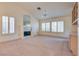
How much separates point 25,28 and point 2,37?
2.43 metres

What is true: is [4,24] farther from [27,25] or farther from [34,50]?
[34,50]

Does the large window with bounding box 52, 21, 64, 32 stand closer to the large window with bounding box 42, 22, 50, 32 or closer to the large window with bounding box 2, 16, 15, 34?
the large window with bounding box 42, 22, 50, 32

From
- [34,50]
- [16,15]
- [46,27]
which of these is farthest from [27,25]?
[34,50]

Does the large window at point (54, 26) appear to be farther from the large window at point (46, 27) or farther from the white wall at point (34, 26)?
the white wall at point (34, 26)

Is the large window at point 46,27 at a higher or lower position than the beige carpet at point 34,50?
higher

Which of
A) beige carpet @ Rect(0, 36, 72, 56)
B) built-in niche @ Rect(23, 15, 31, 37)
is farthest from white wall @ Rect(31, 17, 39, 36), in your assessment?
beige carpet @ Rect(0, 36, 72, 56)

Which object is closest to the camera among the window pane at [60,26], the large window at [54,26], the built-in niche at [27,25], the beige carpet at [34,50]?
the beige carpet at [34,50]

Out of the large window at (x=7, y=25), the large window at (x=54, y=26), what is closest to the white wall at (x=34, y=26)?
the large window at (x=54, y=26)

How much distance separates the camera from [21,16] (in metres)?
7.74

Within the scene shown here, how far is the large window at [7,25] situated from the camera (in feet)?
20.7

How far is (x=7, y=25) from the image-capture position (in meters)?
6.61

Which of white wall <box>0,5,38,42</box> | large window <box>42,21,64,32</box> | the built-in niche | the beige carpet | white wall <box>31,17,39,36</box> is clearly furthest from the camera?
white wall <box>31,17,39,36</box>

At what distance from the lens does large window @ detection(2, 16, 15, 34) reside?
6.30 m

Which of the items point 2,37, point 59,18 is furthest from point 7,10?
point 59,18
